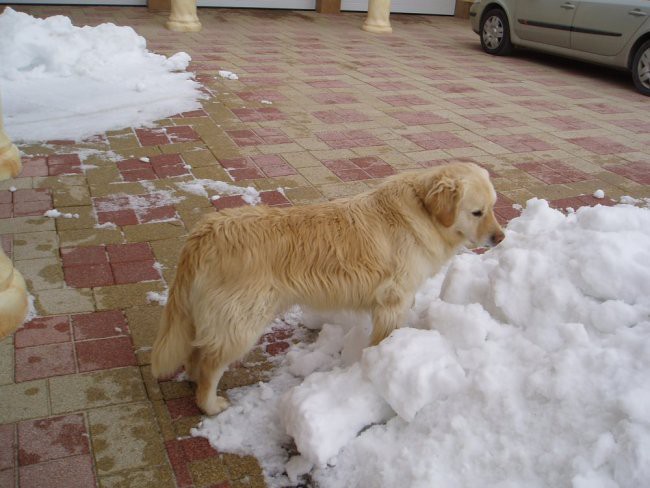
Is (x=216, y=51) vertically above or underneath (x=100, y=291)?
above

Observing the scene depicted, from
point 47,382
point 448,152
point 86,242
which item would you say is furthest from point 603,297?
point 448,152

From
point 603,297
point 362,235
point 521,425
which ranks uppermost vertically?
point 362,235

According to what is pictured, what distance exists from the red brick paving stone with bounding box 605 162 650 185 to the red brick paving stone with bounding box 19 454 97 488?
595 cm

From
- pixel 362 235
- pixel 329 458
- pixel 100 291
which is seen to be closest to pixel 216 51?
pixel 100 291

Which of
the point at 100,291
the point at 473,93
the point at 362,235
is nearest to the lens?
the point at 362,235

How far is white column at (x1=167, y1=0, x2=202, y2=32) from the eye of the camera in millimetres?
11844

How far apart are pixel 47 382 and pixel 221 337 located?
1.03 m

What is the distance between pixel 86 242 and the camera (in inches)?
179

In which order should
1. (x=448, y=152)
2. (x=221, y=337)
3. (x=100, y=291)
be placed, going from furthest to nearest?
(x=448, y=152) < (x=100, y=291) < (x=221, y=337)

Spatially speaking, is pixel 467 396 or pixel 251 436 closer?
pixel 467 396

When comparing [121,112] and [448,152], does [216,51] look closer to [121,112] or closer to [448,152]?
[121,112]

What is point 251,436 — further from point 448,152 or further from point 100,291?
point 448,152

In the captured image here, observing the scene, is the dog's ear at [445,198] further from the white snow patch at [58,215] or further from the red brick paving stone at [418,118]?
the red brick paving stone at [418,118]

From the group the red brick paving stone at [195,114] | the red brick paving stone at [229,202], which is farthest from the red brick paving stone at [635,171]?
the red brick paving stone at [195,114]
